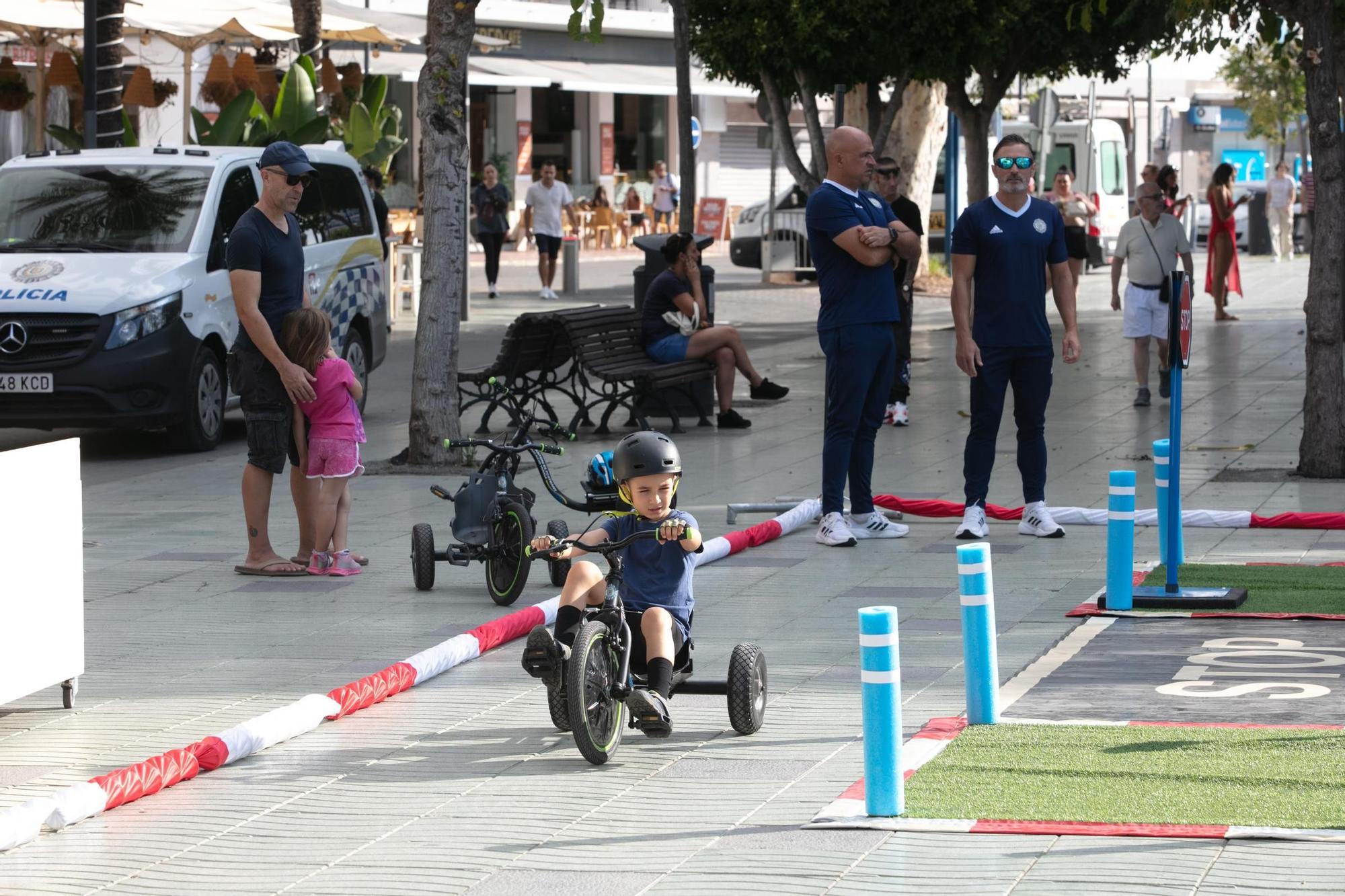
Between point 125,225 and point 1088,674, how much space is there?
9.21 metres

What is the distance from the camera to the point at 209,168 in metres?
14.6

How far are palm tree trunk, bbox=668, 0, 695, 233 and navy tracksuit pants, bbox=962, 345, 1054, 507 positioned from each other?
7.53 m

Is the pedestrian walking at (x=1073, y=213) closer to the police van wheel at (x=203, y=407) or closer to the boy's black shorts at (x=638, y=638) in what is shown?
the police van wheel at (x=203, y=407)

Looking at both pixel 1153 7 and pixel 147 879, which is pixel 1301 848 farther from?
pixel 1153 7

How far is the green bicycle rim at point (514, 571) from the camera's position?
8594 millimetres

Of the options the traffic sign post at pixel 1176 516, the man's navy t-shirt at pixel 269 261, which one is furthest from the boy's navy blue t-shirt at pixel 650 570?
the man's navy t-shirt at pixel 269 261

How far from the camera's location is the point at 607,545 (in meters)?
6.30

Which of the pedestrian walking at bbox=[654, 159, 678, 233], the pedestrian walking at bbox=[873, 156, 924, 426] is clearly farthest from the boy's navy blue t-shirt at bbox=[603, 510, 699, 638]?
the pedestrian walking at bbox=[654, 159, 678, 233]

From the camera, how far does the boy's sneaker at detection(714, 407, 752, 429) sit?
49.5 ft

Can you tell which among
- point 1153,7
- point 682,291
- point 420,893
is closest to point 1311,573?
point 420,893

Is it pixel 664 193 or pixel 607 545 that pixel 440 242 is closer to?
pixel 607 545

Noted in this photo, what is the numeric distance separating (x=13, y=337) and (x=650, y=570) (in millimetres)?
8351

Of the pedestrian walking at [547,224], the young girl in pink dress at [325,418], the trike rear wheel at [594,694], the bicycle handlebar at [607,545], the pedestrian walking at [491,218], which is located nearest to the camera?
the trike rear wheel at [594,694]

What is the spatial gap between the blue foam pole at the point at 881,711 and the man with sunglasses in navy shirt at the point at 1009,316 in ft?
15.8
